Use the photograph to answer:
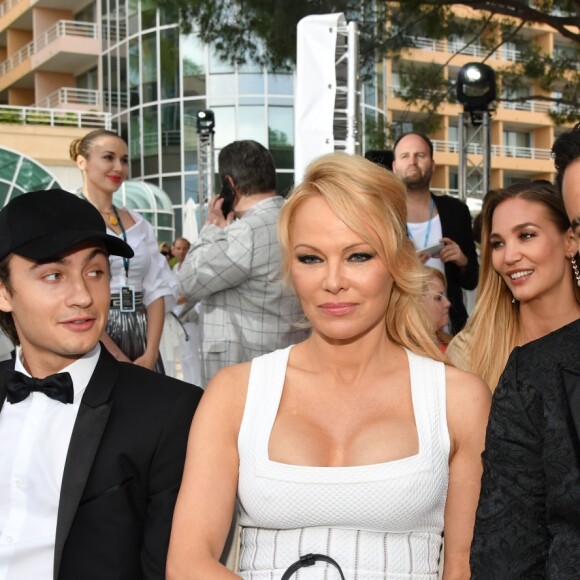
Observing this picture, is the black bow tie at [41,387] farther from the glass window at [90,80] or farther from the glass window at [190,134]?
the glass window at [90,80]

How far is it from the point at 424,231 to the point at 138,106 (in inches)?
1027

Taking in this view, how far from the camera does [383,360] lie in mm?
2410

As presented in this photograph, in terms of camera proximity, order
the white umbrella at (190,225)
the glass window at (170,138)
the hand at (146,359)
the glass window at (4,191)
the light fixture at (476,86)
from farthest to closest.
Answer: the glass window at (170,138) → the white umbrella at (190,225) → the glass window at (4,191) → the light fixture at (476,86) → the hand at (146,359)

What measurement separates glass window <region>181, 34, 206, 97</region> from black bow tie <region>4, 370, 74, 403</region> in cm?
2685

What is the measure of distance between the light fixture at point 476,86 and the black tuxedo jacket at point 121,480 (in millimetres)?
6480

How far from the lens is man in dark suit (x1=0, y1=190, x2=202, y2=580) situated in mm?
2146

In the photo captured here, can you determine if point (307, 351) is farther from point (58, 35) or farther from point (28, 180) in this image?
point (58, 35)

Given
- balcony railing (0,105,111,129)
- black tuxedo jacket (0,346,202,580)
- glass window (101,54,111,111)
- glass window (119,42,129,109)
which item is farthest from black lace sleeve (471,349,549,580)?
glass window (101,54,111,111)

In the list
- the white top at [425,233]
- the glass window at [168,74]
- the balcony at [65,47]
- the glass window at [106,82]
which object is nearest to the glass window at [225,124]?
the glass window at [168,74]

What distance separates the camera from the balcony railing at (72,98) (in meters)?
31.5

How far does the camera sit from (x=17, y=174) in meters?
15.8

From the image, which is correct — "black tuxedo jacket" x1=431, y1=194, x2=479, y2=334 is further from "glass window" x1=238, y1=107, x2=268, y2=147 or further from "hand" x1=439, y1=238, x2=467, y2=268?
"glass window" x1=238, y1=107, x2=268, y2=147

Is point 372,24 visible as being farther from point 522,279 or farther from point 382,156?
point 522,279

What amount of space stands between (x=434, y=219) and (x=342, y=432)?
2858mm
